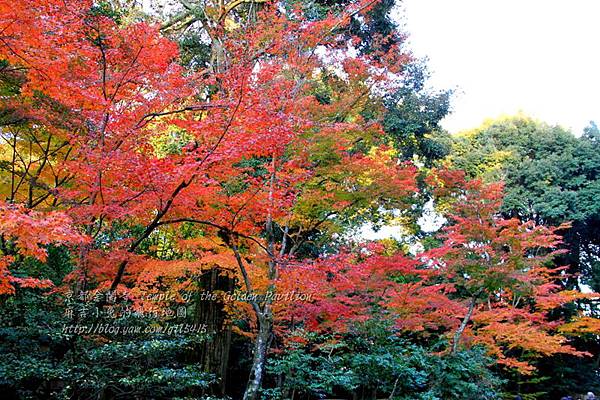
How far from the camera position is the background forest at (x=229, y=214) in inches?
227

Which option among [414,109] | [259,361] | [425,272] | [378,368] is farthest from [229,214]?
[414,109]

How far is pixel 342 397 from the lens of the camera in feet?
41.2

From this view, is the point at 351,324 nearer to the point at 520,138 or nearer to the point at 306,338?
the point at 306,338

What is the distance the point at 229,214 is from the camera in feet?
22.3

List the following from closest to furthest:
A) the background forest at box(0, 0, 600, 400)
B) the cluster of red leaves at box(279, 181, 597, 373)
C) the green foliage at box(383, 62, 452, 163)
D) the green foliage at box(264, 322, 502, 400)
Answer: the background forest at box(0, 0, 600, 400), the green foliage at box(264, 322, 502, 400), the cluster of red leaves at box(279, 181, 597, 373), the green foliage at box(383, 62, 452, 163)

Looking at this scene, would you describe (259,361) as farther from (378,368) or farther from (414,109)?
(414,109)

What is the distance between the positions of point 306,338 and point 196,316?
2.99 meters

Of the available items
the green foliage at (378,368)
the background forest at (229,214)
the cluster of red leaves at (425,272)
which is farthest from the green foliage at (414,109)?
the green foliage at (378,368)

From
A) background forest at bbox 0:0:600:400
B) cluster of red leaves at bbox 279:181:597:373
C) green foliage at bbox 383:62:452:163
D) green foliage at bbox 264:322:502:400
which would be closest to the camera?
background forest at bbox 0:0:600:400

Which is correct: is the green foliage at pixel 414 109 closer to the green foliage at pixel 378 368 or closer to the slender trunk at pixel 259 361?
the green foliage at pixel 378 368

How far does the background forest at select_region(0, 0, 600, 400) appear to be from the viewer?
5.76 m

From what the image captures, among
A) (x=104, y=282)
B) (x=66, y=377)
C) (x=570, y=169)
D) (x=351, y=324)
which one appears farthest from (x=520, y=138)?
(x=66, y=377)

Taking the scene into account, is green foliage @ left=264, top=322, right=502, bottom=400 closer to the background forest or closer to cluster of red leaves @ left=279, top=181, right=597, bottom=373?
the background forest

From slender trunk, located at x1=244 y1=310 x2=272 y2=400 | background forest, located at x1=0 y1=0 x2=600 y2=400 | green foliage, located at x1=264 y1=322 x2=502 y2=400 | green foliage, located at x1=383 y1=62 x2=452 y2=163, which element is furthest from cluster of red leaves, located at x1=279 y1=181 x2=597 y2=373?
green foliage, located at x1=383 y1=62 x2=452 y2=163
